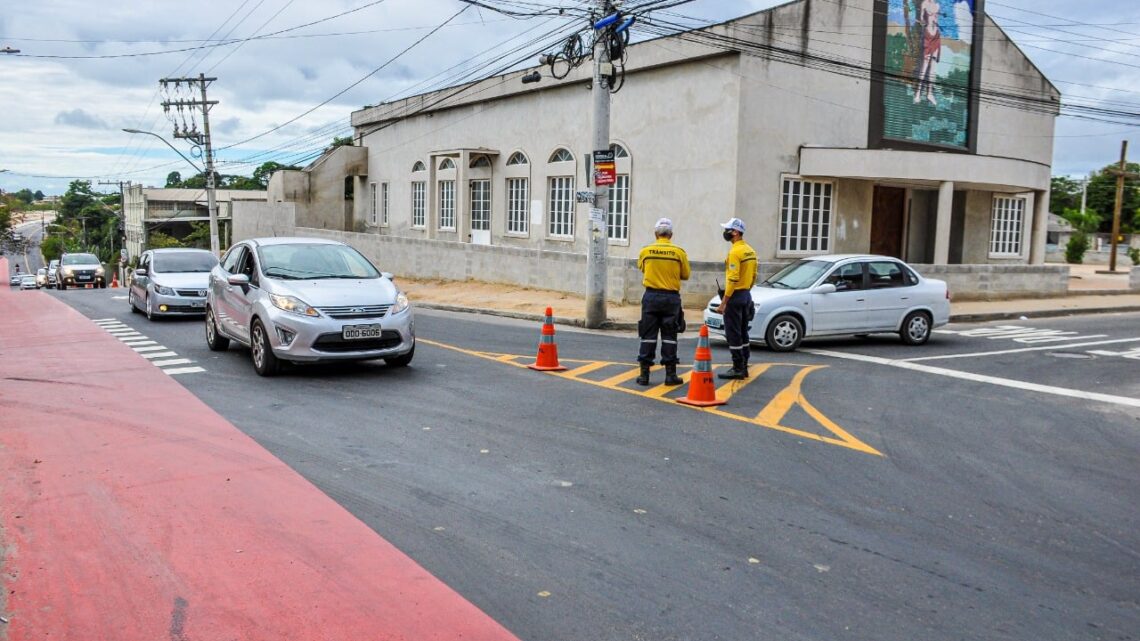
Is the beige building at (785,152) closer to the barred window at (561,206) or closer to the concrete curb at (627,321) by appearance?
the barred window at (561,206)

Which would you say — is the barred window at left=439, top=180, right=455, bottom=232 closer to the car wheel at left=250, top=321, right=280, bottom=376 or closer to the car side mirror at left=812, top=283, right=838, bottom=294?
the car side mirror at left=812, top=283, right=838, bottom=294

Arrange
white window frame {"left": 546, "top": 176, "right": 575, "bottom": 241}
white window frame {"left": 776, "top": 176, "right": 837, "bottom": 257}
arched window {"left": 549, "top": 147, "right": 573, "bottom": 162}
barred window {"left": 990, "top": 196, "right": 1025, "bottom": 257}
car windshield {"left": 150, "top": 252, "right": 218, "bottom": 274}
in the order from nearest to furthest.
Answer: car windshield {"left": 150, "top": 252, "right": 218, "bottom": 274} < white window frame {"left": 776, "top": 176, "right": 837, "bottom": 257} < arched window {"left": 549, "top": 147, "right": 573, "bottom": 162} < white window frame {"left": 546, "top": 176, "right": 575, "bottom": 241} < barred window {"left": 990, "top": 196, "right": 1025, "bottom": 257}

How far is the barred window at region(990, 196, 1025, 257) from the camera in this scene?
89.9ft

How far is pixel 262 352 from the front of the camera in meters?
10.6

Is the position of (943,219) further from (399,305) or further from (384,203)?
(384,203)

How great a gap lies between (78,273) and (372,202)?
44.1 ft

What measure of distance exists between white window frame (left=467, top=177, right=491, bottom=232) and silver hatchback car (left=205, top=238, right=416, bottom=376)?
18838mm

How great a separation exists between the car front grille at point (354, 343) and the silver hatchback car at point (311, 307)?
1cm

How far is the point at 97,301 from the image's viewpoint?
24.6 metres

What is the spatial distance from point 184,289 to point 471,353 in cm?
786

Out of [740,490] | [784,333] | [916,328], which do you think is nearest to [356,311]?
[740,490]

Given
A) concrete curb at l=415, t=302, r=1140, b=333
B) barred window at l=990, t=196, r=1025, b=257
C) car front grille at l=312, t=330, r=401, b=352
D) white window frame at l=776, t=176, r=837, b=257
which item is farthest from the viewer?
barred window at l=990, t=196, r=1025, b=257

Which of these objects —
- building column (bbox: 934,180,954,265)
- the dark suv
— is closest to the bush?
building column (bbox: 934,180,954,265)

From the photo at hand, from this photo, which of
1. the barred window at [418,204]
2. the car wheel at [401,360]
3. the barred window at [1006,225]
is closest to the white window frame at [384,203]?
the barred window at [418,204]
